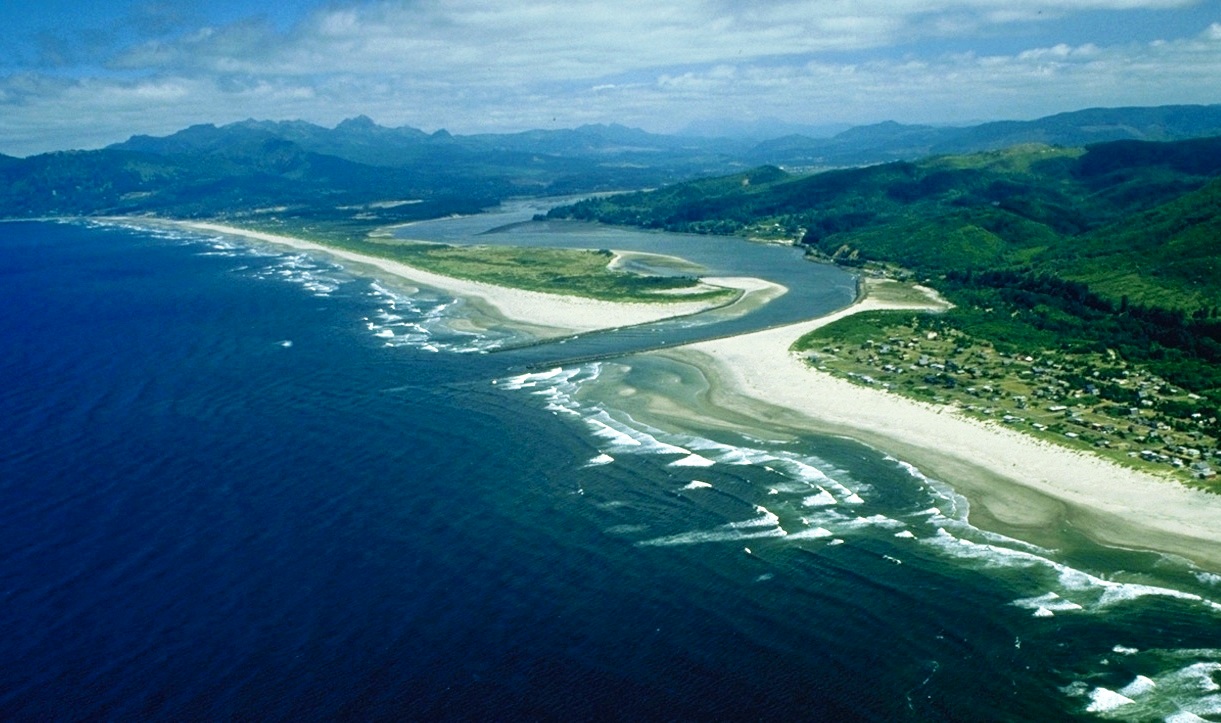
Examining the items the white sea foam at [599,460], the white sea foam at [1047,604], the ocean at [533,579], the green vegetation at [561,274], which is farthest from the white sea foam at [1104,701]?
the green vegetation at [561,274]

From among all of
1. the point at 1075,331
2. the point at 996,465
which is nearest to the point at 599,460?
the point at 996,465

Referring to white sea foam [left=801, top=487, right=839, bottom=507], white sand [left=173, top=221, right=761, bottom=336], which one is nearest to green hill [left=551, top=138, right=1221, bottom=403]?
white sand [left=173, top=221, right=761, bottom=336]

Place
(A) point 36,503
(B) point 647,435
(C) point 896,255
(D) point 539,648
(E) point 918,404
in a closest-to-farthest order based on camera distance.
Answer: (D) point 539,648 < (A) point 36,503 < (B) point 647,435 < (E) point 918,404 < (C) point 896,255

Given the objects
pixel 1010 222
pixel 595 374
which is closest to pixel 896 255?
pixel 1010 222

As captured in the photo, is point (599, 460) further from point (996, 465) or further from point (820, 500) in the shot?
point (996, 465)

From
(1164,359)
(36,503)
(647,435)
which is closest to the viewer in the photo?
(36,503)

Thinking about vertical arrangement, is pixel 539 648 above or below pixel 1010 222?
below

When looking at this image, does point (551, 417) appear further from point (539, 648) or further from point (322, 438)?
point (539, 648)
